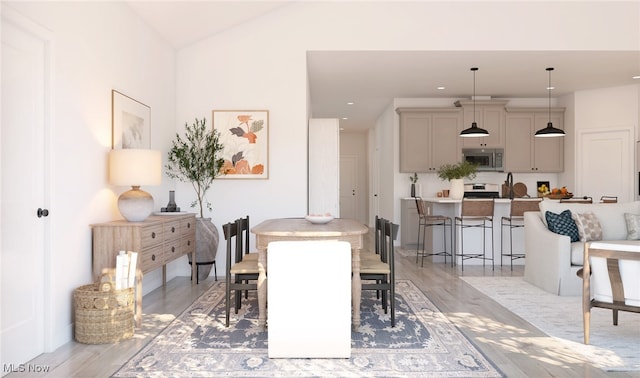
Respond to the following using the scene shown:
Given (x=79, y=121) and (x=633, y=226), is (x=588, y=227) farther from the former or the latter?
(x=79, y=121)

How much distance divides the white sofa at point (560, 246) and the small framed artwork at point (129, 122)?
415 cm

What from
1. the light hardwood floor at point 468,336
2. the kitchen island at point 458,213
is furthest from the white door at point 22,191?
the kitchen island at point 458,213

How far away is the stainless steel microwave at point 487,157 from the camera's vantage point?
8328 millimetres

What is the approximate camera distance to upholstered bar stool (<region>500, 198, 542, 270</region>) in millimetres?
6199

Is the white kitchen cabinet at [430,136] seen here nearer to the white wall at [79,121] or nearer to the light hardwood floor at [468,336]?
the light hardwood floor at [468,336]

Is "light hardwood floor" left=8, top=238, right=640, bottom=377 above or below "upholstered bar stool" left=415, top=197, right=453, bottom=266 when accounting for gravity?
below

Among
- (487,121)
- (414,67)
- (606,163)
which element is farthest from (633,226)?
(487,121)

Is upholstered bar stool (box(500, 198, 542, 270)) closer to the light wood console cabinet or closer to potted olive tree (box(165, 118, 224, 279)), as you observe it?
potted olive tree (box(165, 118, 224, 279))

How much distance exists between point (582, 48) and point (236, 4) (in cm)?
399

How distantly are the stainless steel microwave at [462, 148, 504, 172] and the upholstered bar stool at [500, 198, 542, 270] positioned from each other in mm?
1887

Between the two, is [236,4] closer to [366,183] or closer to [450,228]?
[450,228]

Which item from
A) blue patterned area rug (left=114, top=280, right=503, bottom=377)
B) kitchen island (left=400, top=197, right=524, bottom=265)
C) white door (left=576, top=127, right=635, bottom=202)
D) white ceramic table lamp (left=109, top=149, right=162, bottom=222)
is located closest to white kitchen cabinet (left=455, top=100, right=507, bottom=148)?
white door (left=576, top=127, right=635, bottom=202)

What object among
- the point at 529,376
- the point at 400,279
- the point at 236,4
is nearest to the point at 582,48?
the point at 400,279

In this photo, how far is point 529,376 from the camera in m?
2.62
